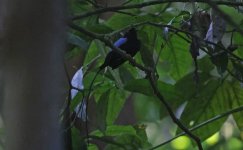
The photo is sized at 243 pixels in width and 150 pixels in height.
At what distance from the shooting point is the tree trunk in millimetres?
317

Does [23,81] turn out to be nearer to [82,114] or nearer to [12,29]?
[12,29]

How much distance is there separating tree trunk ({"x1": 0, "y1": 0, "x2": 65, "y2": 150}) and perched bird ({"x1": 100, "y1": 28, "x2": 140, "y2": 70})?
27.9 inches

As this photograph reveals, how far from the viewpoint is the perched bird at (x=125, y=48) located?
3.43ft

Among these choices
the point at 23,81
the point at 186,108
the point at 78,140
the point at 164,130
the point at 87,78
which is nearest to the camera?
the point at 23,81

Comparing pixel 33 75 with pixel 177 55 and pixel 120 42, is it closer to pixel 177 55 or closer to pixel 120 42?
pixel 120 42

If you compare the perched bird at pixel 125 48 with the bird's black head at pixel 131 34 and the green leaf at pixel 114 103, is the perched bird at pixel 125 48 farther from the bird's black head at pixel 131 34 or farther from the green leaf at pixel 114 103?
the green leaf at pixel 114 103

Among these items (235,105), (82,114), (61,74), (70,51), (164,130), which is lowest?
(164,130)

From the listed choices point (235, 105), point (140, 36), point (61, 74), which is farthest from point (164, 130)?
point (61, 74)

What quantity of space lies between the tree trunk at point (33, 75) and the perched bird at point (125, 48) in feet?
2.32

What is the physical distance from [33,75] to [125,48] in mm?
776

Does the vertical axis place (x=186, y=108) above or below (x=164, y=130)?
above

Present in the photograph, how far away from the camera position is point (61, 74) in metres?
0.33

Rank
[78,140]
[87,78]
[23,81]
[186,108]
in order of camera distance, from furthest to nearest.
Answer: [186,108], [87,78], [78,140], [23,81]

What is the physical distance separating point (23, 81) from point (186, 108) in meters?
1.05
